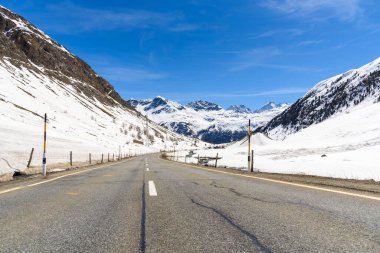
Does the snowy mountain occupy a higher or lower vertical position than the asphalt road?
higher

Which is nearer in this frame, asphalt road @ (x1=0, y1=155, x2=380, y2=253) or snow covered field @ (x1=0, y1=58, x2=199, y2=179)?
asphalt road @ (x1=0, y1=155, x2=380, y2=253)

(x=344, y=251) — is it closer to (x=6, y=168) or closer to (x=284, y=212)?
(x=284, y=212)

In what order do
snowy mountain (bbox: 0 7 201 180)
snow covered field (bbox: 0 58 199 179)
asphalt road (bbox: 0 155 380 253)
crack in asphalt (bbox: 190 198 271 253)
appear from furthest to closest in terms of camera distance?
1. snowy mountain (bbox: 0 7 201 180)
2. snow covered field (bbox: 0 58 199 179)
3. asphalt road (bbox: 0 155 380 253)
4. crack in asphalt (bbox: 190 198 271 253)

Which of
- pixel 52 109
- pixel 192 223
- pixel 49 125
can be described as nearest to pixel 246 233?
pixel 192 223

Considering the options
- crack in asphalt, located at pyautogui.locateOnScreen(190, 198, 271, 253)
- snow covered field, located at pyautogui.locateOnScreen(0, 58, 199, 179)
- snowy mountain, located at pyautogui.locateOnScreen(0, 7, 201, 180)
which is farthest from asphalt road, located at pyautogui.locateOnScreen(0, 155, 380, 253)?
snowy mountain, located at pyautogui.locateOnScreen(0, 7, 201, 180)

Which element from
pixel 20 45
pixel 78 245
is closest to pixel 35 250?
pixel 78 245

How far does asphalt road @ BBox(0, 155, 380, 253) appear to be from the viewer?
160 inches

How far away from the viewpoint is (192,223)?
5.31 meters

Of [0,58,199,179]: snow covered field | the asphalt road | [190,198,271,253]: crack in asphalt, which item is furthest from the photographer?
[0,58,199,179]: snow covered field

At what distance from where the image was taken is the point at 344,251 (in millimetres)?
3752

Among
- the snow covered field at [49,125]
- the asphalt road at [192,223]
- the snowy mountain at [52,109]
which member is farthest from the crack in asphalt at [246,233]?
the snowy mountain at [52,109]

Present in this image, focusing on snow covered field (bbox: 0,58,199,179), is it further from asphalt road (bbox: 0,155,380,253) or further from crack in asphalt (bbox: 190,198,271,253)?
crack in asphalt (bbox: 190,198,271,253)

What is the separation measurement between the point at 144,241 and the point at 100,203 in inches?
139

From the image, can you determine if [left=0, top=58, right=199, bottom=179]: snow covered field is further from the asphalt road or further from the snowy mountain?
the asphalt road
